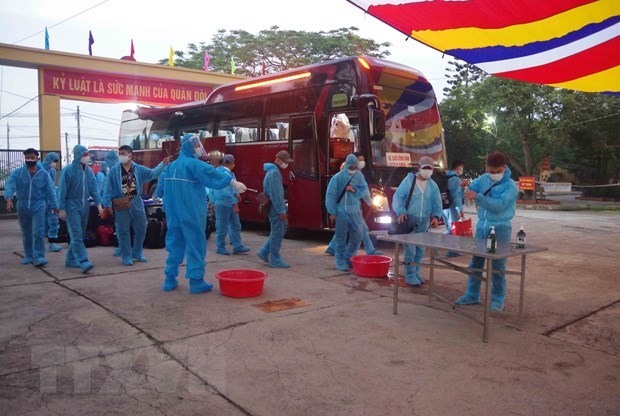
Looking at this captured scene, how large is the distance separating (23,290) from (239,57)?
2708 cm

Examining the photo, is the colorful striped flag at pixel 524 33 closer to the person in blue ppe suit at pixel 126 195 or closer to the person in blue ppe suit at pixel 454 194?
the person in blue ppe suit at pixel 454 194

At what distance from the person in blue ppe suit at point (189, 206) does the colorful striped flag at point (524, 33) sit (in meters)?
2.86

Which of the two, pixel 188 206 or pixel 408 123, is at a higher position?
pixel 408 123

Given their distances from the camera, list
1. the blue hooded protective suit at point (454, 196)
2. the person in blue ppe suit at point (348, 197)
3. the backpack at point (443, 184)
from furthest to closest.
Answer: the backpack at point (443, 184)
the blue hooded protective suit at point (454, 196)
the person in blue ppe suit at point (348, 197)

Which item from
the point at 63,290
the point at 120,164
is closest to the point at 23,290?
the point at 63,290

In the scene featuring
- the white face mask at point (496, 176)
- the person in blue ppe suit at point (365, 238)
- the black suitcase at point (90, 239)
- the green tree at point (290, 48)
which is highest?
the green tree at point (290, 48)

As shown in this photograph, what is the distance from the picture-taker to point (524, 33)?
6.09 m

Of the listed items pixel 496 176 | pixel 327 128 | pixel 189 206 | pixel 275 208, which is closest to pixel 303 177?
pixel 327 128

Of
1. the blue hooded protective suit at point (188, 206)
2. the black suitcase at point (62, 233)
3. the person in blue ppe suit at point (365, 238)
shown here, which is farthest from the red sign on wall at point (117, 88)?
the blue hooded protective suit at point (188, 206)

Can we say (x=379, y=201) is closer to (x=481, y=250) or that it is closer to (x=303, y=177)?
(x=303, y=177)

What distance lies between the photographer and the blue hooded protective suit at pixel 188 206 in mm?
5629

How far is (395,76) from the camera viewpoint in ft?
30.3

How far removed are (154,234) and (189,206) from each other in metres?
3.83

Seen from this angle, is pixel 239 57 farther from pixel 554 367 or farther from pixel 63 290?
pixel 554 367
